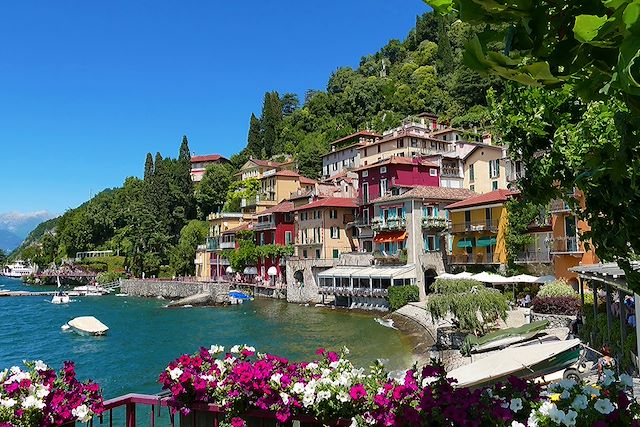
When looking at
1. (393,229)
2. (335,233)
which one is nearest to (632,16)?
(393,229)

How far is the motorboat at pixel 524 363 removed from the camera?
38.2 feet

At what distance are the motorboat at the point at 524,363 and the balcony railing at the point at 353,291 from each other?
28669 millimetres

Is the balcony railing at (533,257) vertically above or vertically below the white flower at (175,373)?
above

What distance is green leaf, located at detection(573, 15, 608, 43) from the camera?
1.41 m

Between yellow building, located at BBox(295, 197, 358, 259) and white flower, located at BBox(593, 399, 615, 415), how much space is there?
158 ft

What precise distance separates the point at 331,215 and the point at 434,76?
5026 centimetres

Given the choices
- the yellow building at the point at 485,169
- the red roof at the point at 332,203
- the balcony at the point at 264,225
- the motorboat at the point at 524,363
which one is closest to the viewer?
the motorboat at the point at 524,363

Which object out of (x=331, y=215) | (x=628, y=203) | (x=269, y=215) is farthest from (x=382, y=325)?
(x=628, y=203)

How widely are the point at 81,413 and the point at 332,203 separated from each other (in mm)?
47793

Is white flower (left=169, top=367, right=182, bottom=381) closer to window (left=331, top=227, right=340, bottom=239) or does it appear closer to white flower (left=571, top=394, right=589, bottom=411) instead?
white flower (left=571, top=394, right=589, bottom=411)

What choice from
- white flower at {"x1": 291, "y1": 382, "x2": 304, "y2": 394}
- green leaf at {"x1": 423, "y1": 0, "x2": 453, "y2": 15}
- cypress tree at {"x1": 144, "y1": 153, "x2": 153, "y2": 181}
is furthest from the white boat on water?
cypress tree at {"x1": 144, "y1": 153, "x2": 153, "y2": 181}

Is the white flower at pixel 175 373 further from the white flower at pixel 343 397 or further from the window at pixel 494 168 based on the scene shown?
the window at pixel 494 168

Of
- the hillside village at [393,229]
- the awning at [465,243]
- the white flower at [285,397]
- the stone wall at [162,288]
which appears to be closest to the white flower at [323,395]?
the white flower at [285,397]

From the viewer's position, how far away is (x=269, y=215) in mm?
59719
